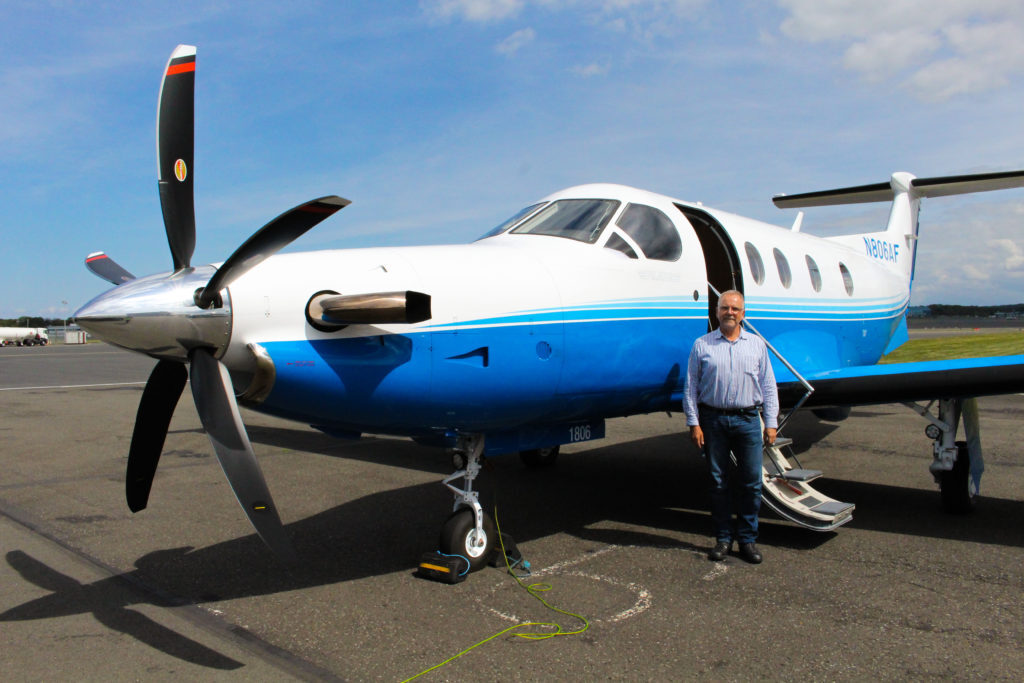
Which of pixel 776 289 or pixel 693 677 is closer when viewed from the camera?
pixel 693 677

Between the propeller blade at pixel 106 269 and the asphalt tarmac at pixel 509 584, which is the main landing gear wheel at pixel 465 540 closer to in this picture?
the asphalt tarmac at pixel 509 584

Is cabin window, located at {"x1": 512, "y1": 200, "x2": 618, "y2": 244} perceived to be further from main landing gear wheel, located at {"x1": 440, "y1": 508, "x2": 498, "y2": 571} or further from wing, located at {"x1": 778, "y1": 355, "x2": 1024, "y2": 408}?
wing, located at {"x1": 778, "y1": 355, "x2": 1024, "y2": 408}

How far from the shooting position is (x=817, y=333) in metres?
8.03

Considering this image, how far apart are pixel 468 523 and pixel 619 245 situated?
240cm

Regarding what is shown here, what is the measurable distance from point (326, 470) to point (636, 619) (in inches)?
226

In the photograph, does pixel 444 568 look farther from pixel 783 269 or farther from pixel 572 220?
pixel 783 269

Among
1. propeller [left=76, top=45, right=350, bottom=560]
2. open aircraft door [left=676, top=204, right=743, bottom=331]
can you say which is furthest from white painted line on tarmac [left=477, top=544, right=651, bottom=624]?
open aircraft door [left=676, top=204, right=743, bottom=331]

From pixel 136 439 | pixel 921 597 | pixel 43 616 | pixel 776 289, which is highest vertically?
pixel 776 289

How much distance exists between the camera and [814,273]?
27.0ft

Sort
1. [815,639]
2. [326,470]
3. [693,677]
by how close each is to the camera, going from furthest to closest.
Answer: [326,470], [815,639], [693,677]

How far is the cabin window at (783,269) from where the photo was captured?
7557mm

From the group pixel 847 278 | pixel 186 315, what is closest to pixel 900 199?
pixel 847 278

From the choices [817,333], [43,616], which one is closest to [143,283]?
[43,616]

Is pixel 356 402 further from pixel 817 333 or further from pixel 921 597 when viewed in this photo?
pixel 817 333
